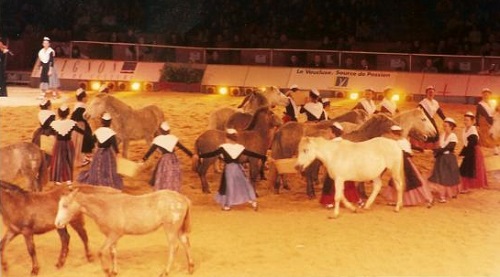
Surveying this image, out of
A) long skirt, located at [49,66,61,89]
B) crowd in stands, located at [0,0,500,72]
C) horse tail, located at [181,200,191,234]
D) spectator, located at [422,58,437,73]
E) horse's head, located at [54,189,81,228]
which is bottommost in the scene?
horse tail, located at [181,200,191,234]

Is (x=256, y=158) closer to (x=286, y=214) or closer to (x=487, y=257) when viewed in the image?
(x=286, y=214)

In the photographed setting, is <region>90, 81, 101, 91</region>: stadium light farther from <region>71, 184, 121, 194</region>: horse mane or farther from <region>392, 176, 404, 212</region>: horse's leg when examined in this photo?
<region>71, 184, 121, 194</region>: horse mane

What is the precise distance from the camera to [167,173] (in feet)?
40.9

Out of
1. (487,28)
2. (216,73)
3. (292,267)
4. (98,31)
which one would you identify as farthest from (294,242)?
(98,31)

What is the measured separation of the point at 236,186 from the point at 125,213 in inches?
146

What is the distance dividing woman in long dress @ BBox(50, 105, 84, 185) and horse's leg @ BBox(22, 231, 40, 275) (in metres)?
4.15

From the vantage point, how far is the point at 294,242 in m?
11.4

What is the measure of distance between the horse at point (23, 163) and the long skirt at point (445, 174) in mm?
7062

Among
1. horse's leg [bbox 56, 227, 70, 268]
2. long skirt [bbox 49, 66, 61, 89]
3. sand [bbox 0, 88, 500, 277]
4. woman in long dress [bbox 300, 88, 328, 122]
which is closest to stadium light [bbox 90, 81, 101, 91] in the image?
long skirt [bbox 49, 66, 61, 89]

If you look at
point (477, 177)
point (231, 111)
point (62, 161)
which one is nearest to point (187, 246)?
point (62, 161)

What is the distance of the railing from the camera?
87.7ft

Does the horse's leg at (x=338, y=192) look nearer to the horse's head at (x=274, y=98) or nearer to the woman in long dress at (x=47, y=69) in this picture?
the horse's head at (x=274, y=98)

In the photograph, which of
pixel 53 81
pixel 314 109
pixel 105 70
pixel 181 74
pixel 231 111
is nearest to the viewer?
pixel 314 109

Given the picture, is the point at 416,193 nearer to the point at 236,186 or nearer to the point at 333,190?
the point at 333,190
